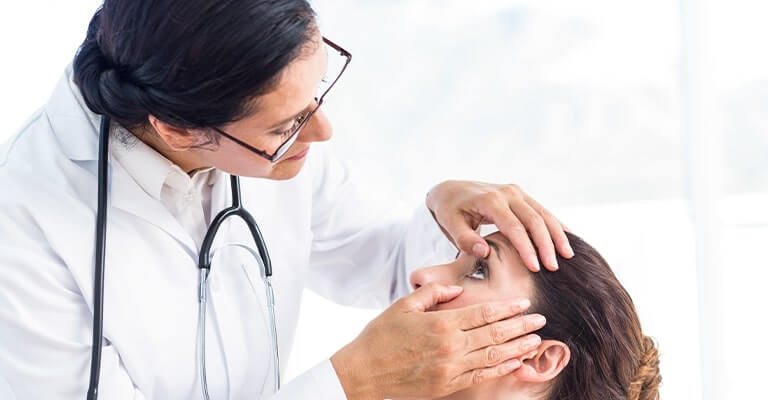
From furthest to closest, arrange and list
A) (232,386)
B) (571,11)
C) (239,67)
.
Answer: (571,11) < (232,386) < (239,67)

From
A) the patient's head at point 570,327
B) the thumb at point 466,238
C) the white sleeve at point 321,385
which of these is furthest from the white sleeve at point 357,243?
the white sleeve at point 321,385

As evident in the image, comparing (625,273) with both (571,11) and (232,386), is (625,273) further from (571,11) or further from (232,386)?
(232,386)

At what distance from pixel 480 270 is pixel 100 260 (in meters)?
0.64

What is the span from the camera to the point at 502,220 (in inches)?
56.1

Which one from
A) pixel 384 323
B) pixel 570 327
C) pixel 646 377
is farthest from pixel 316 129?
pixel 646 377

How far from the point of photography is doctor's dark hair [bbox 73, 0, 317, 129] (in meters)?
1.14

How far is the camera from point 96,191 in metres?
1.35

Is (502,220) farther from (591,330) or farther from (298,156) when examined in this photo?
(298,156)

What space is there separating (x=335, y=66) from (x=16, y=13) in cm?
140

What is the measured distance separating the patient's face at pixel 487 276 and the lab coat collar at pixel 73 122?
0.59m

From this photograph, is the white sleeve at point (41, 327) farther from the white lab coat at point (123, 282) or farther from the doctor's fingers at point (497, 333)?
the doctor's fingers at point (497, 333)

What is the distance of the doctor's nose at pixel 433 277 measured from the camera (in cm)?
145

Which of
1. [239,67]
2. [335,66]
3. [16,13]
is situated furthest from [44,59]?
[239,67]

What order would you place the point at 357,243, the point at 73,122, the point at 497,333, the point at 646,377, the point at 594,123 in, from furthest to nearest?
1. the point at 594,123
2. the point at 357,243
3. the point at 646,377
4. the point at 73,122
5. the point at 497,333
